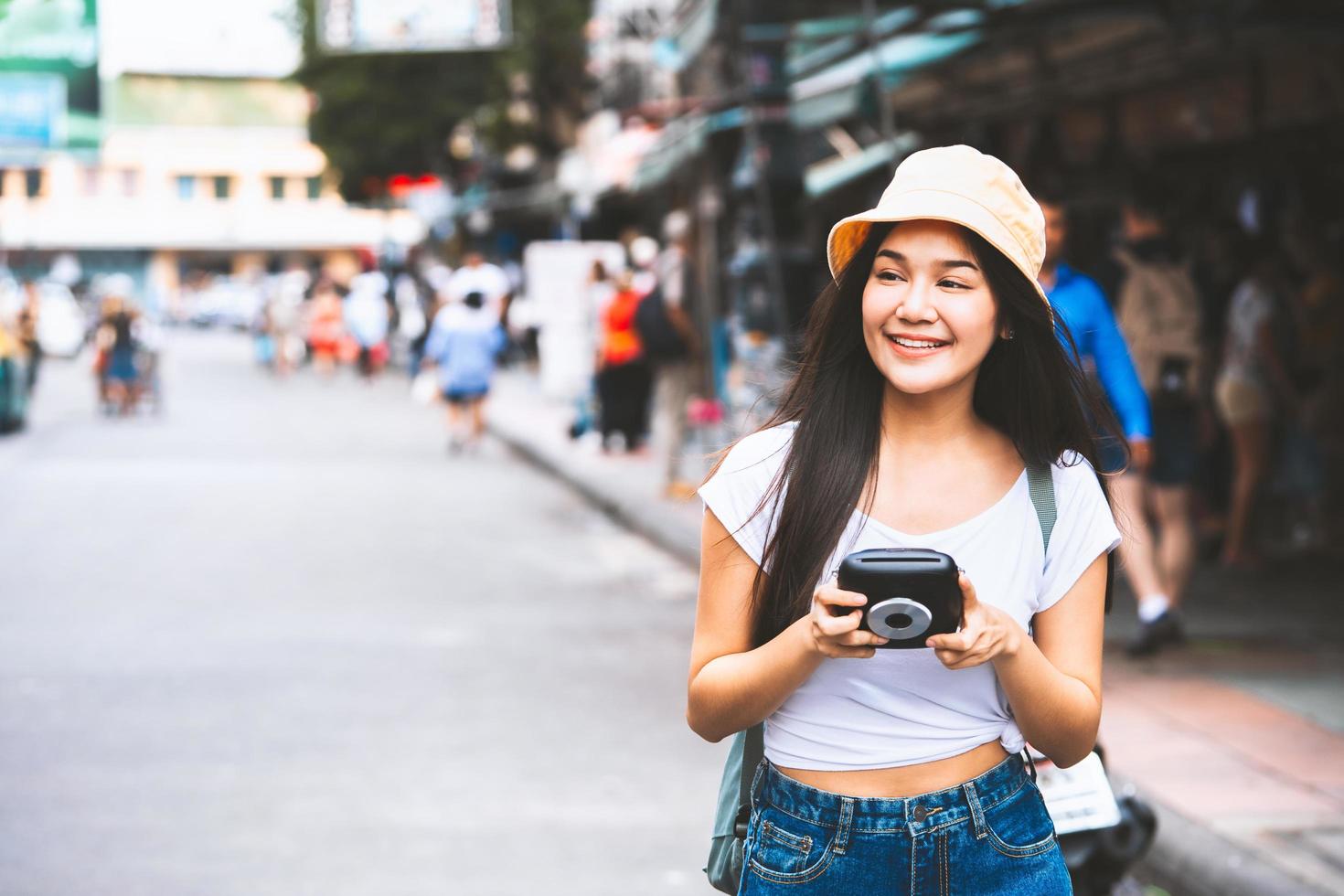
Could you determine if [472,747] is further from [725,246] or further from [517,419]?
[725,246]

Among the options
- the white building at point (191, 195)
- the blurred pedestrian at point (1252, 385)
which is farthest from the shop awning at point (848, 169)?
the white building at point (191, 195)

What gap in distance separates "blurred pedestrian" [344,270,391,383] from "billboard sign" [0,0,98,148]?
8.07 m

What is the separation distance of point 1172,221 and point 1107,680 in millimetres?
5714

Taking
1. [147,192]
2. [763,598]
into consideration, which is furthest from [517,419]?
[147,192]

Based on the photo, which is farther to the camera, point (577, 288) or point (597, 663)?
point (577, 288)

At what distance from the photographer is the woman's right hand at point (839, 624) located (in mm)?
2123

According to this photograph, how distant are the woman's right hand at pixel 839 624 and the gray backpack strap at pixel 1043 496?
38 centimetres

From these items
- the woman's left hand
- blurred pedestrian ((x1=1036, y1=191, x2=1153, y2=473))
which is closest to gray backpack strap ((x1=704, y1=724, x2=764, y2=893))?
the woman's left hand

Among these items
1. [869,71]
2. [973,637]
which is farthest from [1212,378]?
[973,637]

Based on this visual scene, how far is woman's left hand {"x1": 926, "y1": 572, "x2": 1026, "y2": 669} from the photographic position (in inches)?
84.3

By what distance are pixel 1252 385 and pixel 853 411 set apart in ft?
26.3

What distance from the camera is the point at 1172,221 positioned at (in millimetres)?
12258

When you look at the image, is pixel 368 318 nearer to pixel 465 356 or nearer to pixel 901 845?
pixel 465 356

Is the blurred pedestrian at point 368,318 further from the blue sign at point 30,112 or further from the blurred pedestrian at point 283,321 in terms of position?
the blue sign at point 30,112
